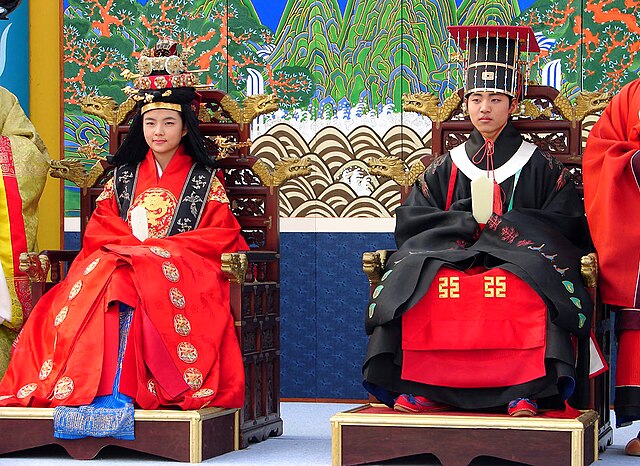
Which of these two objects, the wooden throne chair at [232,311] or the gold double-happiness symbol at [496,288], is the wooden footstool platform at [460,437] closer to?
the gold double-happiness symbol at [496,288]

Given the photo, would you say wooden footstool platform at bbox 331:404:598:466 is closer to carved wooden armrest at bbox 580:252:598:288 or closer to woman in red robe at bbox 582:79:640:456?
woman in red robe at bbox 582:79:640:456

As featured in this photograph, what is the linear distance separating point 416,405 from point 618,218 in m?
1.12

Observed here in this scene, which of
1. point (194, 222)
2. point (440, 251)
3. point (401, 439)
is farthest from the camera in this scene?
point (194, 222)

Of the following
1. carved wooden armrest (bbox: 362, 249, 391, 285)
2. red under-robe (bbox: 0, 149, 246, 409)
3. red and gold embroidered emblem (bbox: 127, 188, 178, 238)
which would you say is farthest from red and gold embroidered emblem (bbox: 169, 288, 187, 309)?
carved wooden armrest (bbox: 362, 249, 391, 285)

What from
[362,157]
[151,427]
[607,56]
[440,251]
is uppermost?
[607,56]

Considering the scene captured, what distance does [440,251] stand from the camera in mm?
5016

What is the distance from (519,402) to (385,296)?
64 centimetres

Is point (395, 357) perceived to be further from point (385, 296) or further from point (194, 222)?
point (194, 222)

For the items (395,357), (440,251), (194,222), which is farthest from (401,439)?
(194,222)

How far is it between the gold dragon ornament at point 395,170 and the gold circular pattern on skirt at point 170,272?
101 cm

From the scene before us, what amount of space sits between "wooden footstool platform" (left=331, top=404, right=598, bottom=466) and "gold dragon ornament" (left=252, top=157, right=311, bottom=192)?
1.36 metres

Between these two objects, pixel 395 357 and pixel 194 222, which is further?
pixel 194 222

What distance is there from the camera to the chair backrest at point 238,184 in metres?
5.90

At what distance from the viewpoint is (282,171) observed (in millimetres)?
5832
